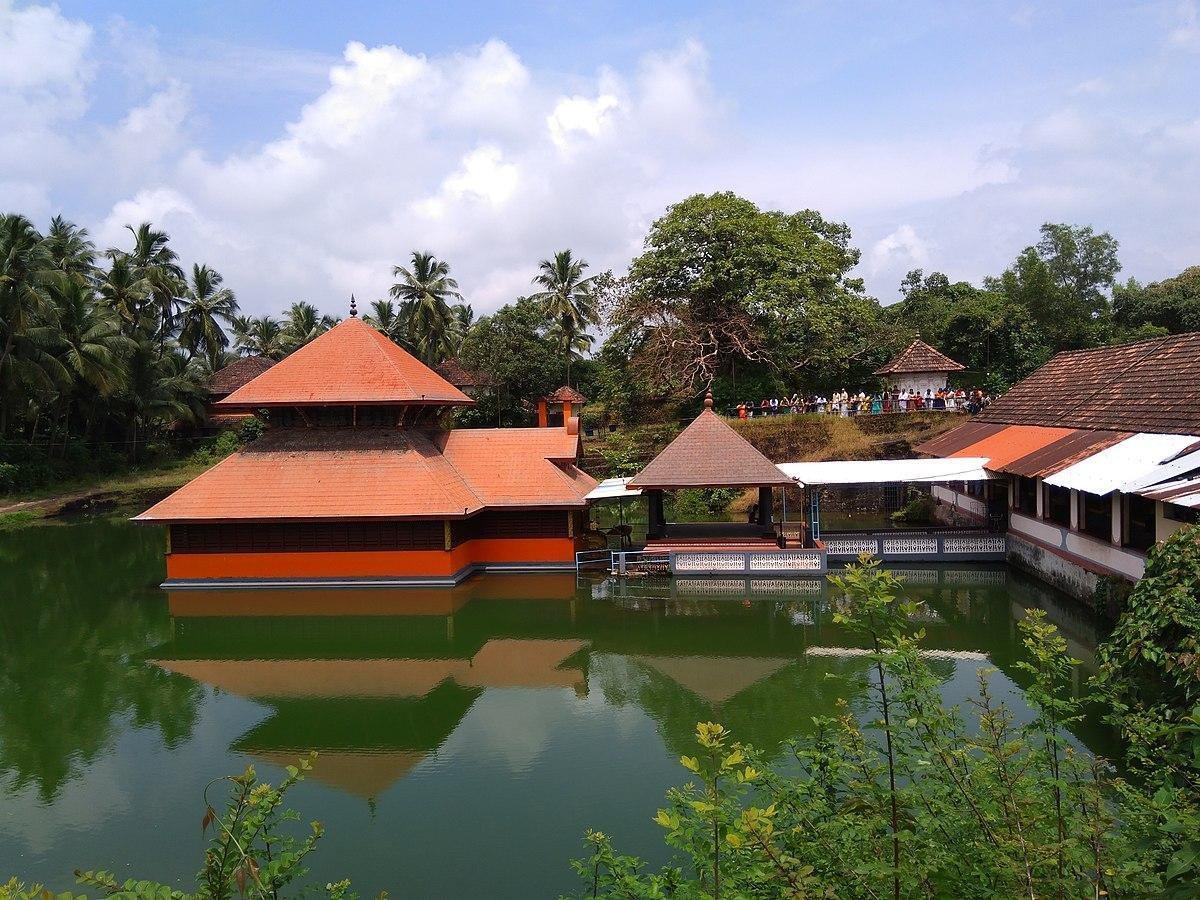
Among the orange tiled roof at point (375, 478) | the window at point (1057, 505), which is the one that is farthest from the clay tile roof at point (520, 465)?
the window at point (1057, 505)

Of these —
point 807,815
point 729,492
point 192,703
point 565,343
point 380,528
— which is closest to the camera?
point 807,815

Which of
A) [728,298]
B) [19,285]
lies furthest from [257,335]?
[728,298]

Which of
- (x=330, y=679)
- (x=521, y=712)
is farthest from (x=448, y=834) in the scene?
(x=330, y=679)

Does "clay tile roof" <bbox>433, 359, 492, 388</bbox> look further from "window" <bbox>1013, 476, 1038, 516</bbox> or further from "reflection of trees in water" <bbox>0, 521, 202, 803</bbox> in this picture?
"window" <bbox>1013, 476, 1038, 516</bbox>

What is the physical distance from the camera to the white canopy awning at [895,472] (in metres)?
16.0

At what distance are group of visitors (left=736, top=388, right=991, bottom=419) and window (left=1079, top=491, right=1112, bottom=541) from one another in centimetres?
1174

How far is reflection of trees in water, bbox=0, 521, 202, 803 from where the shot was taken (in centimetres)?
873

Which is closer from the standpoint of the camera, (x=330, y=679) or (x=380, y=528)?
(x=330, y=679)

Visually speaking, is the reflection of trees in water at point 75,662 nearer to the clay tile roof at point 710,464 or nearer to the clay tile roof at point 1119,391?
the clay tile roof at point 710,464

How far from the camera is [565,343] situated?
3422 cm

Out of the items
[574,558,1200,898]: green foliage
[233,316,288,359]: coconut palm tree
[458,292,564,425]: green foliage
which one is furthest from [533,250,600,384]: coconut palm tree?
[574,558,1200,898]: green foliage

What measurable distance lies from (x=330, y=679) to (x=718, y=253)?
66.4ft

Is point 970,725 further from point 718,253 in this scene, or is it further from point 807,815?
point 718,253

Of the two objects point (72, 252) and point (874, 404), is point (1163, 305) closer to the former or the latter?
point (874, 404)
